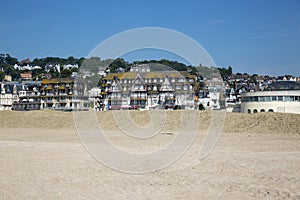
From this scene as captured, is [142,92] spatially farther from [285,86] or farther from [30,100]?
[30,100]

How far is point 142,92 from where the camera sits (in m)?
66.7

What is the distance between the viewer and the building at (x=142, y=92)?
2227 inches

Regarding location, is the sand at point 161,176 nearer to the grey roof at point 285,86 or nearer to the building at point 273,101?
the building at point 273,101

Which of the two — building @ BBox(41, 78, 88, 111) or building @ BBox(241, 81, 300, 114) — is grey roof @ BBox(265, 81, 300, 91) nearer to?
building @ BBox(241, 81, 300, 114)

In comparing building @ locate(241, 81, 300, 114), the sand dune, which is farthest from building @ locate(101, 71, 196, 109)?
the sand dune

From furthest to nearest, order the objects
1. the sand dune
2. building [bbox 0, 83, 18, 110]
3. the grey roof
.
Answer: building [bbox 0, 83, 18, 110], the grey roof, the sand dune

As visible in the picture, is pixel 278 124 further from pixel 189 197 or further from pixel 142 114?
pixel 189 197

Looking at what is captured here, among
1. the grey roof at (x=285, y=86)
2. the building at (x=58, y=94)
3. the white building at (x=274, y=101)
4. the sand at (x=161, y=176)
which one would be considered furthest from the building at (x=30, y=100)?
the sand at (x=161, y=176)

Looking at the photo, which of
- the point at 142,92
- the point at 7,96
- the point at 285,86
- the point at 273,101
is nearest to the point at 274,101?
the point at 273,101

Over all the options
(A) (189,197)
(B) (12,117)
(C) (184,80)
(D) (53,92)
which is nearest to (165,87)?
(C) (184,80)

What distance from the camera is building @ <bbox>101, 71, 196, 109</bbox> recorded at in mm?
56562

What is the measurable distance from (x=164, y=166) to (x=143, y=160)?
2.12 meters

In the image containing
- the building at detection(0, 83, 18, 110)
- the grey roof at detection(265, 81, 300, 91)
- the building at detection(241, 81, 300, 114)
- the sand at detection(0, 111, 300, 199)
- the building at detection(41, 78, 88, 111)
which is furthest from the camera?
the building at detection(0, 83, 18, 110)

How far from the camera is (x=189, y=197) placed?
11.6m
